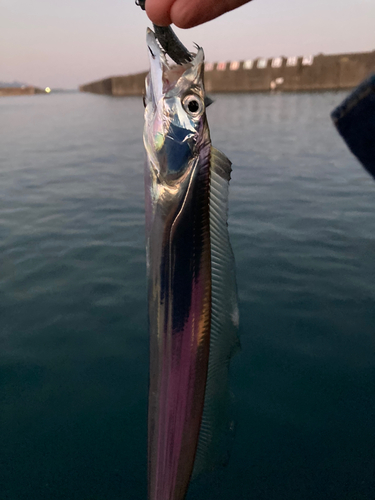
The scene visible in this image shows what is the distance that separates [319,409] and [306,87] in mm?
62655

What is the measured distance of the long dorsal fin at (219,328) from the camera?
1627 millimetres

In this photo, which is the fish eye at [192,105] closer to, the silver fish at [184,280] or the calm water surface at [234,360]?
the silver fish at [184,280]

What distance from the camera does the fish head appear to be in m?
1.52

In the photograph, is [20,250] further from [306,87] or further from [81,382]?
[306,87]

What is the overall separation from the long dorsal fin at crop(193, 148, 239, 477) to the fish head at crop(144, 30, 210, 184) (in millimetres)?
130

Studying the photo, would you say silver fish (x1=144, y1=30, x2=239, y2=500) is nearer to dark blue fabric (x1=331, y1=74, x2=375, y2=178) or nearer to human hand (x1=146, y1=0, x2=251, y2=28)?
human hand (x1=146, y1=0, x2=251, y2=28)

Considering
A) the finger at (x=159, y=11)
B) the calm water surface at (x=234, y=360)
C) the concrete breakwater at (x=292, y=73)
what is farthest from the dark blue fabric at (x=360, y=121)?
the concrete breakwater at (x=292, y=73)

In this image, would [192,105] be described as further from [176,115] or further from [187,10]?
[187,10]

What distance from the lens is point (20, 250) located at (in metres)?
7.25

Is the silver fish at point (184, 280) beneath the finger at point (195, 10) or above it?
beneath

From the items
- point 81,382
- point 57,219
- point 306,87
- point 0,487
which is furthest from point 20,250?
point 306,87

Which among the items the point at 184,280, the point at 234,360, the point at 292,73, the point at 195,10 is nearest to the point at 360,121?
the point at 195,10

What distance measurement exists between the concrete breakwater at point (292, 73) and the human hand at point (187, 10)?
58.0 meters

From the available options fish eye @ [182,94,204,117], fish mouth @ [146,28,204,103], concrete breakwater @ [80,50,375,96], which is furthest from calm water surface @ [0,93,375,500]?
concrete breakwater @ [80,50,375,96]
